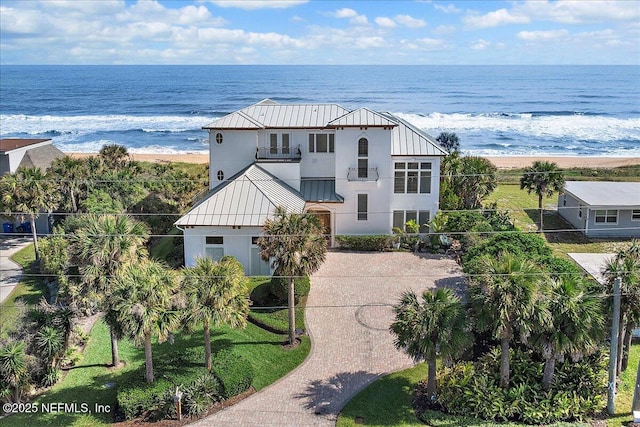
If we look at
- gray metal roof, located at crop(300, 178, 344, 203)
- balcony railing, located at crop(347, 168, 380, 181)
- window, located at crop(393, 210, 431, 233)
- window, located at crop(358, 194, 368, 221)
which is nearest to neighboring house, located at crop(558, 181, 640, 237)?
window, located at crop(393, 210, 431, 233)

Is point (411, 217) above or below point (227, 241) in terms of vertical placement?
above

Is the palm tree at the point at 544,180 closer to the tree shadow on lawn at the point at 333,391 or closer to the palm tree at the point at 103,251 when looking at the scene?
the tree shadow on lawn at the point at 333,391

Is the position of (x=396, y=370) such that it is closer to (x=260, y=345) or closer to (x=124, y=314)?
(x=260, y=345)

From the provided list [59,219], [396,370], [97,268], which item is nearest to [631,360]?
[396,370]

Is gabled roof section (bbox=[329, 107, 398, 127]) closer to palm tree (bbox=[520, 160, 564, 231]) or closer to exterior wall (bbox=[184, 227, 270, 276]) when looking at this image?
exterior wall (bbox=[184, 227, 270, 276])

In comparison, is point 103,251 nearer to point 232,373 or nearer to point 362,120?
point 232,373

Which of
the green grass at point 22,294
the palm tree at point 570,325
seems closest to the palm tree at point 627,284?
the palm tree at point 570,325

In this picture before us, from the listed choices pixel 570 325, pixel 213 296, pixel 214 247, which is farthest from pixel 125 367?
pixel 570 325
